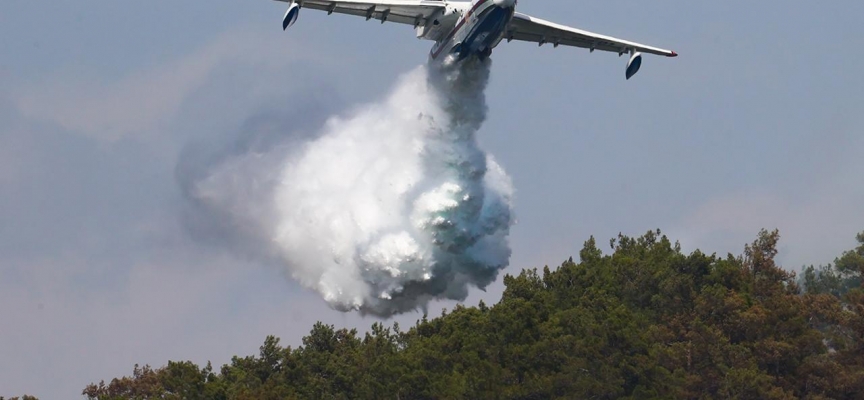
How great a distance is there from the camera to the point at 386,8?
164 ft

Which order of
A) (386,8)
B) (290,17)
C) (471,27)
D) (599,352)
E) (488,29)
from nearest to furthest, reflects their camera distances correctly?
(290,17) < (488,29) < (471,27) < (386,8) < (599,352)

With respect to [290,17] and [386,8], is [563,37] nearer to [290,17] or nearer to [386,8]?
[386,8]

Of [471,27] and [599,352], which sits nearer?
[471,27]

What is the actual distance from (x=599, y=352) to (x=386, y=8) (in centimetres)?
1643

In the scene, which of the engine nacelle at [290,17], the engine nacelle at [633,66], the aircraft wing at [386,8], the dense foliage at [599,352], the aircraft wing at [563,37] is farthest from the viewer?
the dense foliage at [599,352]

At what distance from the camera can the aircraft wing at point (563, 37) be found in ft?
171

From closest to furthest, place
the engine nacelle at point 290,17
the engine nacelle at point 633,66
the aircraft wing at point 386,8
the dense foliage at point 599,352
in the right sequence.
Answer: the engine nacelle at point 290,17 < the aircraft wing at point 386,8 < the engine nacelle at point 633,66 < the dense foliage at point 599,352

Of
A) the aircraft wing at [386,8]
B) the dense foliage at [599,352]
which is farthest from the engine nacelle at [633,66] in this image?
the dense foliage at [599,352]

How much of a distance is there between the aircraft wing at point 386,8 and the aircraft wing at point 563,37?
10.1ft

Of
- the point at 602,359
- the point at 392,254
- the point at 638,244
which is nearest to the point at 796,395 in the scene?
the point at 602,359

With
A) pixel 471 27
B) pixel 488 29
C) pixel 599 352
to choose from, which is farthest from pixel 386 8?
pixel 599 352

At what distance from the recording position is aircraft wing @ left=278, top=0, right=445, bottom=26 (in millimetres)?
49000

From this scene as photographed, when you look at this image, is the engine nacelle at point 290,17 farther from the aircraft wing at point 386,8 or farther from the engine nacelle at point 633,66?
the engine nacelle at point 633,66

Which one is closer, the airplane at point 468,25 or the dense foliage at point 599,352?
the airplane at point 468,25
